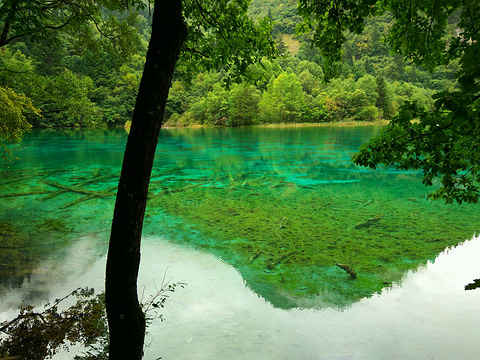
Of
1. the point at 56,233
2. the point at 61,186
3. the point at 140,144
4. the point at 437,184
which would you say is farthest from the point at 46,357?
the point at 437,184

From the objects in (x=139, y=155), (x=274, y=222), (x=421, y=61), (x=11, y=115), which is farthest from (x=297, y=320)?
(x=11, y=115)

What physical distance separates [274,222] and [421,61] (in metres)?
6.30

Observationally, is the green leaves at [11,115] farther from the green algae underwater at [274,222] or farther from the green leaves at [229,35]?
the green leaves at [229,35]

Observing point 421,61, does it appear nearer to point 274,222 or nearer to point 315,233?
point 315,233

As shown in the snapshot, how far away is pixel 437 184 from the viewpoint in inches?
547

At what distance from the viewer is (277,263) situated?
6.77m

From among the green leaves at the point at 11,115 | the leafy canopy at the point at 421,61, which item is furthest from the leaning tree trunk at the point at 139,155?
the green leaves at the point at 11,115

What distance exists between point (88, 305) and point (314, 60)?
137 metres

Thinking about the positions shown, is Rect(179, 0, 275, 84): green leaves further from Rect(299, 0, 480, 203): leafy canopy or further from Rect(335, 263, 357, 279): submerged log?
Rect(335, 263, 357, 279): submerged log

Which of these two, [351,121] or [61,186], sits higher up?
[351,121]

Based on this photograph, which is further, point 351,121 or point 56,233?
point 351,121

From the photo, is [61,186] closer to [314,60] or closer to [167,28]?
[167,28]

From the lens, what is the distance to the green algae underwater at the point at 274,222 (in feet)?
20.4

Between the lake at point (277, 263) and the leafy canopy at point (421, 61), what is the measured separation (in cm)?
72
